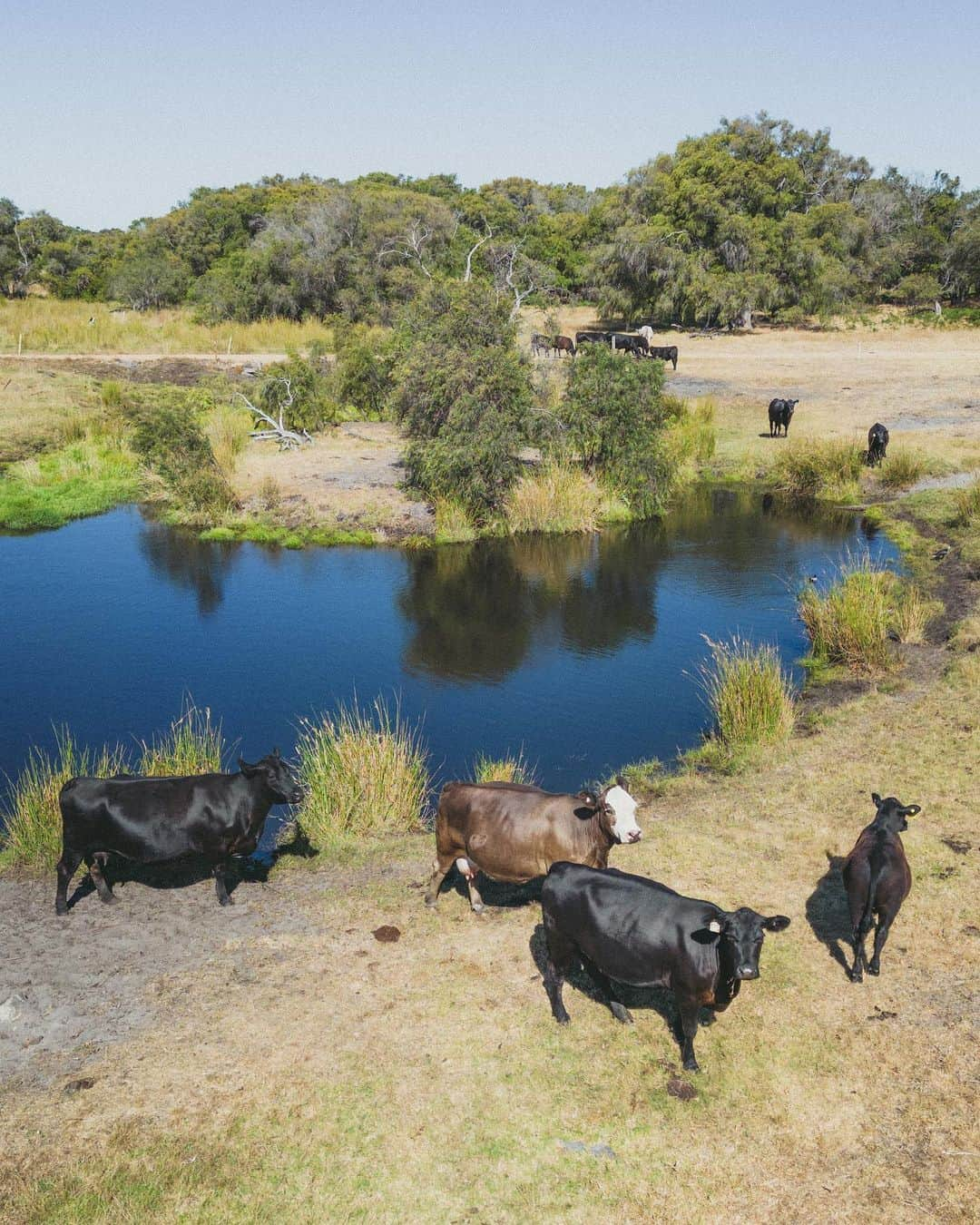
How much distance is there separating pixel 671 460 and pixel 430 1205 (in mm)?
20880

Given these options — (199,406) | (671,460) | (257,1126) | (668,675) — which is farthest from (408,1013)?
(199,406)

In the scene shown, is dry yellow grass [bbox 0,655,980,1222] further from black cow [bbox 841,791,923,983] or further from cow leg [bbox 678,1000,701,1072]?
black cow [bbox 841,791,923,983]

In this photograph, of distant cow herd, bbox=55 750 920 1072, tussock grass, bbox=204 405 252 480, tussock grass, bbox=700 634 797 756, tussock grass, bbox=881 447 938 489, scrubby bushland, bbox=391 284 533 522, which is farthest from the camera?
tussock grass, bbox=204 405 252 480

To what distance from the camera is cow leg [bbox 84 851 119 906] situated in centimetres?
810

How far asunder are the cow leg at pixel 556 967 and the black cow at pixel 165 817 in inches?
108

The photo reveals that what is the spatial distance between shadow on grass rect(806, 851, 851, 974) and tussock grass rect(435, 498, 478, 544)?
13.7 m

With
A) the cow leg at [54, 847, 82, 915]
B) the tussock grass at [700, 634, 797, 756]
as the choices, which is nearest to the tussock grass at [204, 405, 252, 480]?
the tussock grass at [700, 634, 797, 756]

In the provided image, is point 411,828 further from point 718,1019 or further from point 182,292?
point 182,292

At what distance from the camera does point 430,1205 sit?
5.01m

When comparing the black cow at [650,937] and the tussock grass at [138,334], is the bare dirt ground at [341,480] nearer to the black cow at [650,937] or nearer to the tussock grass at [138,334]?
the tussock grass at [138,334]

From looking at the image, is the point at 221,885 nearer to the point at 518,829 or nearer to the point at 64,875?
the point at 64,875

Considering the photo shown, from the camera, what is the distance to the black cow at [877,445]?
2402cm

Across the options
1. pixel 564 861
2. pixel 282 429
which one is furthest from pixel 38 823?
pixel 282 429

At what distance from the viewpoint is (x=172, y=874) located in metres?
8.70
